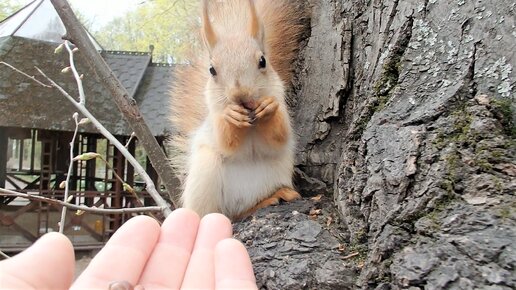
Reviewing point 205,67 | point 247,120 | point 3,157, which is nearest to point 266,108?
point 247,120

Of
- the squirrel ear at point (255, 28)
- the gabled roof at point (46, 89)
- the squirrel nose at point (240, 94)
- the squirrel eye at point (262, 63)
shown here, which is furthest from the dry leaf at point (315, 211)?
the gabled roof at point (46, 89)

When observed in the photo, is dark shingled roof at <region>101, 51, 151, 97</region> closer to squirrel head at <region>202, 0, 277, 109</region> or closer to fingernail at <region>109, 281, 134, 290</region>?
squirrel head at <region>202, 0, 277, 109</region>

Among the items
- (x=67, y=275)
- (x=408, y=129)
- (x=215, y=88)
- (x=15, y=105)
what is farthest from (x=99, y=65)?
(x=15, y=105)

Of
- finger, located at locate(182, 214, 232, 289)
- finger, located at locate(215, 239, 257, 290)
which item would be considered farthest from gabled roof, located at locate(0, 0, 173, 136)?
finger, located at locate(215, 239, 257, 290)

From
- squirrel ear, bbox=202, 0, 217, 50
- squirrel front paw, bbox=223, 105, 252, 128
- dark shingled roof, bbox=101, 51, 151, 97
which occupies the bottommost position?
squirrel front paw, bbox=223, 105, 252, 128

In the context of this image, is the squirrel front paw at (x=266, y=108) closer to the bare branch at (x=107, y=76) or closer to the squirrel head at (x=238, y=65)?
the squirrel head at (x=238, y=65)

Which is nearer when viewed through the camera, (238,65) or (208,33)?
(238,65)

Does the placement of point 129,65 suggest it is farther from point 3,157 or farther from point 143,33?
point 143,33
